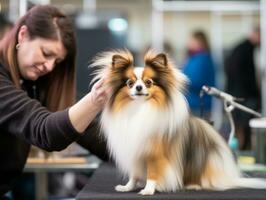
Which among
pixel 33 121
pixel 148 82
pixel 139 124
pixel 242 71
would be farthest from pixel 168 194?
pixel 242 71

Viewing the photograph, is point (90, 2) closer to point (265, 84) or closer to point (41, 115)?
point (265, 84)

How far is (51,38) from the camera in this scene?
70.1 inches

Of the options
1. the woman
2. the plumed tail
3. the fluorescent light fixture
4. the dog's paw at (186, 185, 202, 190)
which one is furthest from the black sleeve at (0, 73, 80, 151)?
the fluorescent light fixture

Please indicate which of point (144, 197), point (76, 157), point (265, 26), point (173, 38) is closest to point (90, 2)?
point (173, 38)

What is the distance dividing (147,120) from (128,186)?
21cm

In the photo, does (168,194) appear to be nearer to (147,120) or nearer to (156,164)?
(156,164)

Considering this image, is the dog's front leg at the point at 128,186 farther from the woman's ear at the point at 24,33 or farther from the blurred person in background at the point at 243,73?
the blurred person in background at the point at 243,73

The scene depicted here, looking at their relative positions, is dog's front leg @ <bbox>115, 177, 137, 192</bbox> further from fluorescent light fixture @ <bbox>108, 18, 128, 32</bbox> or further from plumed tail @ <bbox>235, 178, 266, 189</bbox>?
fluorescent light fixture @ <bbox>108, 18, 128, 32</bbox>

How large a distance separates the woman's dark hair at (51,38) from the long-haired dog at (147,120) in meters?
0.34

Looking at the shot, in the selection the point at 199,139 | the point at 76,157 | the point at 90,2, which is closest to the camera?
the point at 199,139

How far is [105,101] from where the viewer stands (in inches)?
58.6

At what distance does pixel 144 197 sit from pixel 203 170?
278 mm

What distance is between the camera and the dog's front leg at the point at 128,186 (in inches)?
59.3

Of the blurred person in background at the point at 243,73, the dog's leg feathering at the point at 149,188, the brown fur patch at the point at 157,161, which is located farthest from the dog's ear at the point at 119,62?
the blurred person in background at the point at 243,73
